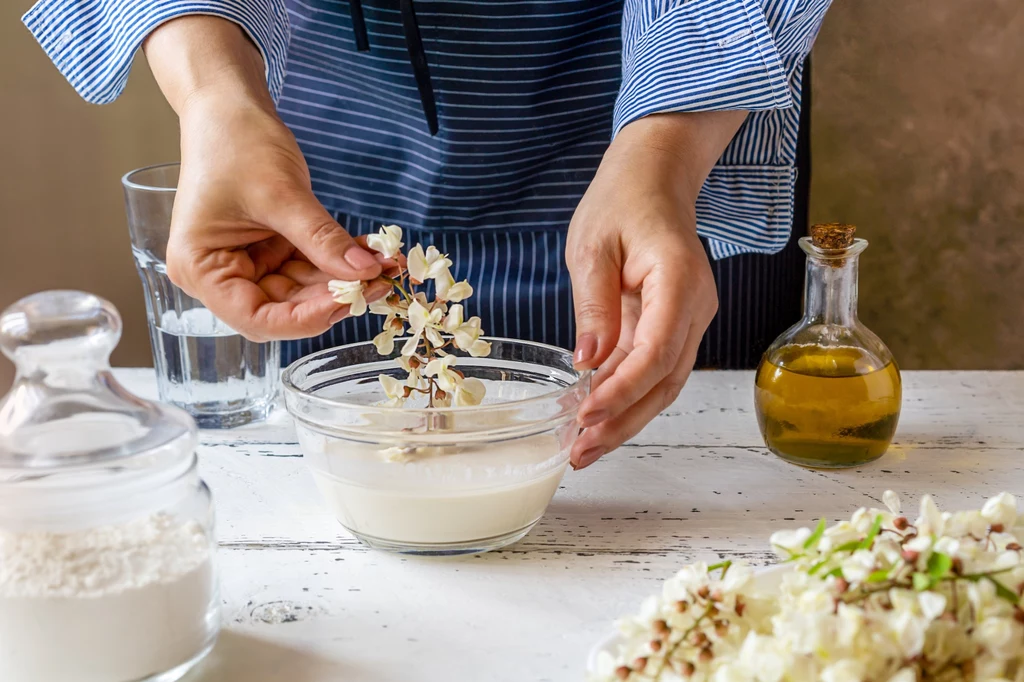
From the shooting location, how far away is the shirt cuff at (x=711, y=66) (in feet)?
3.16

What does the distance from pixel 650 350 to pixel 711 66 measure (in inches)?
13.9

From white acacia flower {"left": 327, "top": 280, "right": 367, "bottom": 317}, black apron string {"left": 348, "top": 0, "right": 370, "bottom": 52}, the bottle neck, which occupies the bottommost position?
the bottle neck

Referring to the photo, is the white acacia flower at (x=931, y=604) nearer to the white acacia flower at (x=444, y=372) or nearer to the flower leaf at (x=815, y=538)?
the flower leaf at (x=815, y=538)

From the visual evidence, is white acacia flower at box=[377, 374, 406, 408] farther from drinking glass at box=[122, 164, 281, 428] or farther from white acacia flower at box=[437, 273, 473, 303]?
drinking glass at box=[122, 164, 281, 428]

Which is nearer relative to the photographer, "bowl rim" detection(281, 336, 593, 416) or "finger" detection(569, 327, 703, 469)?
"bowl rim" detection(281, 336, 593, 416)

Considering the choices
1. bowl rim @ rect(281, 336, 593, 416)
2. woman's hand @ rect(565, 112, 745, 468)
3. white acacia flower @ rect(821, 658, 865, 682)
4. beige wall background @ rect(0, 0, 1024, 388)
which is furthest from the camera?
beige wall background @ rect(0, 0, 1024, 388)

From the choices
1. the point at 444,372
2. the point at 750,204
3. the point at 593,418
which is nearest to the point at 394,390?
the point at 444,372

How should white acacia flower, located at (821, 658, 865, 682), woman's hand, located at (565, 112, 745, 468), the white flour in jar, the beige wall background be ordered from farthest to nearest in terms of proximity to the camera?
the beige wall background
woman's hand, located at (565, 112, 745, 468)
the white flour in jar
white acacia flower, located at (821, 658, 865, 682)

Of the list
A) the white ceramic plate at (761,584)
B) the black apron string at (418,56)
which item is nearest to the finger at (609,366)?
the white ceramic plate at (761,584)

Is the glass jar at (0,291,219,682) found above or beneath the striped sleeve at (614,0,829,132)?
beneath

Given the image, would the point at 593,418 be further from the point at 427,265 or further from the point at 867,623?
the point at 867,623

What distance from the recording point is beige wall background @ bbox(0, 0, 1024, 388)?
187 centimetres

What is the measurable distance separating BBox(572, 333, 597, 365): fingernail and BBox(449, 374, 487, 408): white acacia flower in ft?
0.26

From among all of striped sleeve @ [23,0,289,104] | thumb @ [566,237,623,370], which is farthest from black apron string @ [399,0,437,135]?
thumb @ [566,237,623,370]
